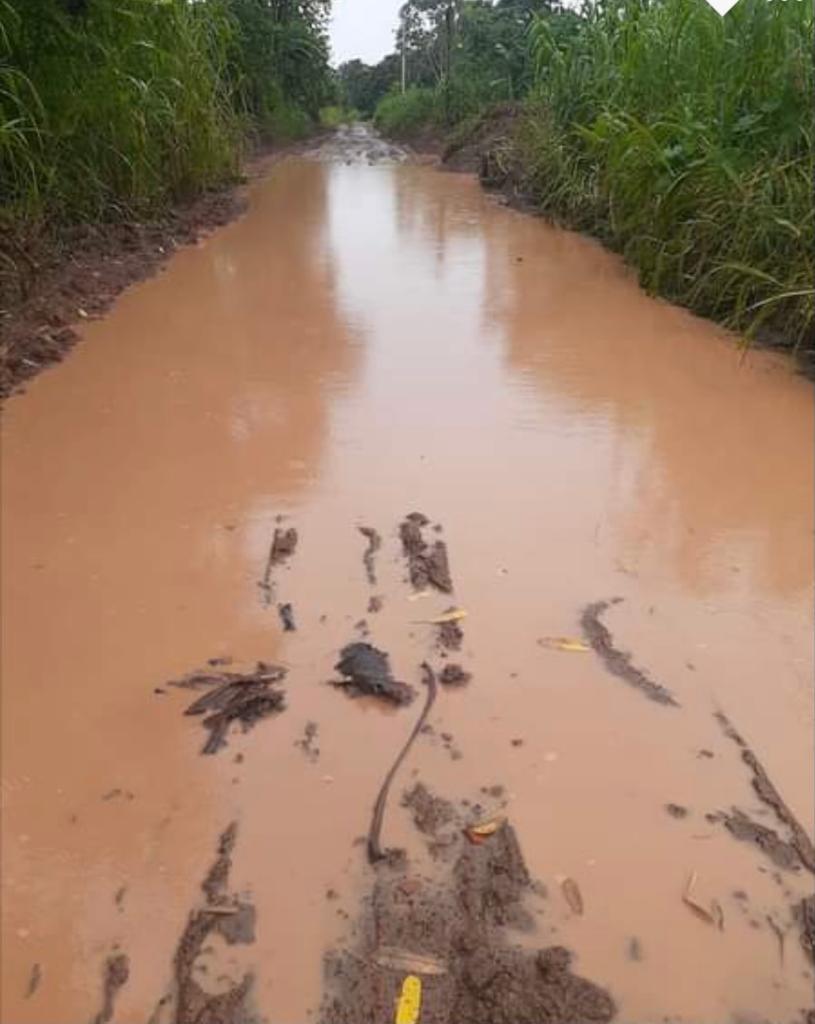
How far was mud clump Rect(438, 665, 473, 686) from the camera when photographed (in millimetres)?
2287

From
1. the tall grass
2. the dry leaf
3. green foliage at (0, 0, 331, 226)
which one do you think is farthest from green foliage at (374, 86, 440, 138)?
the dry leaf

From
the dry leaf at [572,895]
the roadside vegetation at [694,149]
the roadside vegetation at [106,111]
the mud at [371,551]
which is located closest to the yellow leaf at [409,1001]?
the dry leaf at [572,895]

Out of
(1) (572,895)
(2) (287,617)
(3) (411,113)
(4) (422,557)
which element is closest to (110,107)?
(4) (422,557)

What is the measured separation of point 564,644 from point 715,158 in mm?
3939

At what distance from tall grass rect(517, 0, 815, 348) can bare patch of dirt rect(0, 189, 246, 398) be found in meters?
3.33

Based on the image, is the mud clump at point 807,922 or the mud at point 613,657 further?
the mud at point 613,657

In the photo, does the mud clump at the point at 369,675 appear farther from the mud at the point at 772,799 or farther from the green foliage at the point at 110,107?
the green foliage at the point at 110,107

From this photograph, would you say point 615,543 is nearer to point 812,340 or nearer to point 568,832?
point 568,832

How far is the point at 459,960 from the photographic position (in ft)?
5.28

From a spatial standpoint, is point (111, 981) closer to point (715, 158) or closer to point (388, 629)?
point (388, 629)

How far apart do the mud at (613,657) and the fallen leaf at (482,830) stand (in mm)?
582

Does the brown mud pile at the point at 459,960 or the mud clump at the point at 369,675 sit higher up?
the brown mud pile at the point at 459,960

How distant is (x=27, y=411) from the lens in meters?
3.94

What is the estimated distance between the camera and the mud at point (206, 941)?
60.0 inches
